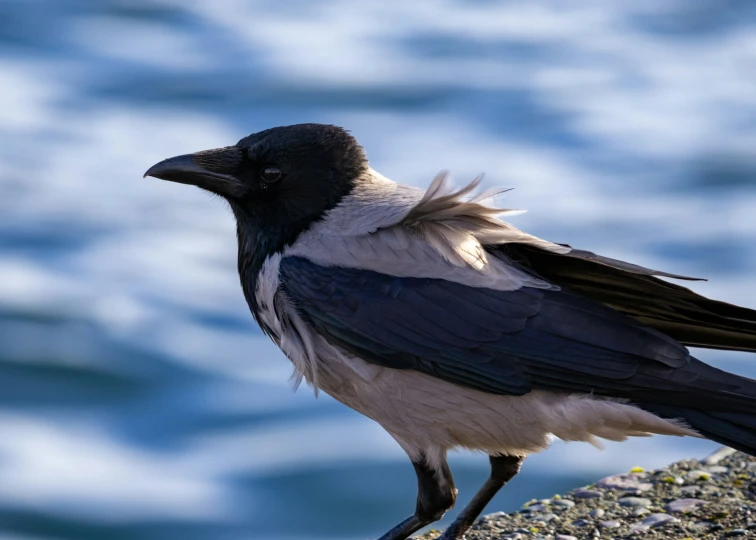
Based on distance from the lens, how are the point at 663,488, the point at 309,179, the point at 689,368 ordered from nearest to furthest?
the point at 689,368 < the point at 309,179 < the point at 663,488

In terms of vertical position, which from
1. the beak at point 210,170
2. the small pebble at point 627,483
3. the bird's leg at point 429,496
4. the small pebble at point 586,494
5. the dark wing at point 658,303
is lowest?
the bird's leg at point 429,496

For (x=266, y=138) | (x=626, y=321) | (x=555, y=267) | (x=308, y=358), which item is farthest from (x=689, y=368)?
(x=266, y=138)

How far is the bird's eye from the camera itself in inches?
215

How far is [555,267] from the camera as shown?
16.7 feet

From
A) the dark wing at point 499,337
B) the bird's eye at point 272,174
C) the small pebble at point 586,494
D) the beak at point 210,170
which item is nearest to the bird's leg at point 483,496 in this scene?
the small pebble at point 586,494

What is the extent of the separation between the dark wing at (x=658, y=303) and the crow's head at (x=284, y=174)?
933 mm

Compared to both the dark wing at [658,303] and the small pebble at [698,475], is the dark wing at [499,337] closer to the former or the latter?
the dark wing at [658,303]

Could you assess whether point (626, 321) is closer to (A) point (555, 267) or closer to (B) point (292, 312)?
(A) point (555, 267)

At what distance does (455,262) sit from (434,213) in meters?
0.21

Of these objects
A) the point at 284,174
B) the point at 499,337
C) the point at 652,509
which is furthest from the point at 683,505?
the point at 284,174

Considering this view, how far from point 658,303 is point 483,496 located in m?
1.15

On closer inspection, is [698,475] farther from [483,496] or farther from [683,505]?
[483,496]

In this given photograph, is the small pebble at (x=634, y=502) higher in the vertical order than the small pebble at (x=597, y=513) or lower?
higher

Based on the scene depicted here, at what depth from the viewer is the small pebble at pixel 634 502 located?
5.66m
